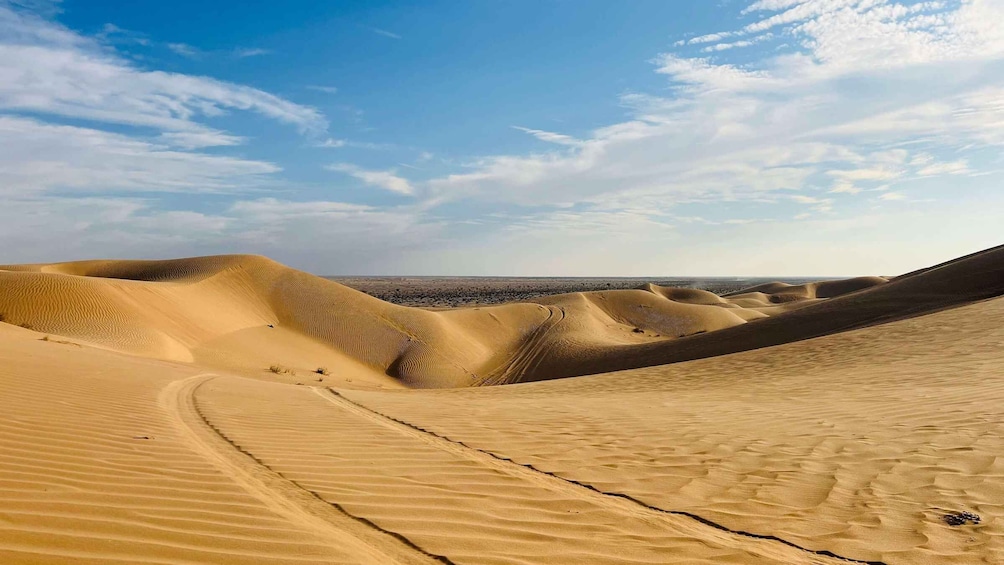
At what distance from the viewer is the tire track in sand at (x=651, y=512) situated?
364 cm

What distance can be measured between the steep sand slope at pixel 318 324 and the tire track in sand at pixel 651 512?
47.2 ft

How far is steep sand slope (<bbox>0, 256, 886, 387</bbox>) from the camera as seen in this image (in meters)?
21.7

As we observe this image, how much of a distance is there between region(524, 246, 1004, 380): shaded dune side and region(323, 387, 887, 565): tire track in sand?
17736mm

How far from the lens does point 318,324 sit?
3288cm

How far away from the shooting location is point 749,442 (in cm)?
654

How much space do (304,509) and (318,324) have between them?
30053 mm

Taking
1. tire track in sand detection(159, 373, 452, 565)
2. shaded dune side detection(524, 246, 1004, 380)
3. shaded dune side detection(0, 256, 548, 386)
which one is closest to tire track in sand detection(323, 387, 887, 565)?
tire track in sand detection(159, 373, 452, 565)

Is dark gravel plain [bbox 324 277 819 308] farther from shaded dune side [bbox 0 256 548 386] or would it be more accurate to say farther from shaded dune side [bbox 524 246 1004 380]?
shaded dune side [bbox 524 246 1004 380]

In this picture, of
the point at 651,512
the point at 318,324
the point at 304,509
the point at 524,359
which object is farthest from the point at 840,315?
the point at 318,324

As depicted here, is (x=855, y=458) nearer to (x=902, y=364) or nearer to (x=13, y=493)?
(x=13, y=493)

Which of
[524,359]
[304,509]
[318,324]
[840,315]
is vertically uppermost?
[840,315]

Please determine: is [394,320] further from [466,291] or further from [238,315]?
[466,291]

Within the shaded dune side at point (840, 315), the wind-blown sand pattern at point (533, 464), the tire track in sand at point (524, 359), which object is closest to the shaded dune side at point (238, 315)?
the tire track in sand at point (524, 359)

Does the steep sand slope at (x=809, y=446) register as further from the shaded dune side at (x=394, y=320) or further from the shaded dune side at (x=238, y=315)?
the shaded dune side at (x=238, y=315)
